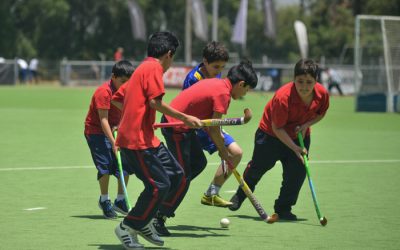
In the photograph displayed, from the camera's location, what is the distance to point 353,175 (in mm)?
13555

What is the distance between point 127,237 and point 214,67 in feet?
8.72

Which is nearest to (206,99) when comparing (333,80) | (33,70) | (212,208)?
(212,208)

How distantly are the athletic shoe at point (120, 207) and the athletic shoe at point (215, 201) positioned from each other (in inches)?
35.0

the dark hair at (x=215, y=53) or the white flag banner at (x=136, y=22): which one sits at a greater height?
the dark hair at (x=215, y=53)

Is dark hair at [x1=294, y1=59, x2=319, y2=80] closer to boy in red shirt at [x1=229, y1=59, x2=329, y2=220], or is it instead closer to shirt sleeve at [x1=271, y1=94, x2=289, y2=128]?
boy in red shirt at [x1=229, y1=59, x2=329, y2=220]

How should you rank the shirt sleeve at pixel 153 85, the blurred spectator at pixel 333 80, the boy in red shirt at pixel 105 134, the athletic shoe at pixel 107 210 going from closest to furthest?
the shirt sleeve at pixel 153 85 < the boy in red shirt at pixel 105 134 < the athletic shoe at pixel 107 210 < the blurred spectator at pixel 333 80

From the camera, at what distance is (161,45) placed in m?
7.77

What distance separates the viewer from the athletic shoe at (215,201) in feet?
32.5

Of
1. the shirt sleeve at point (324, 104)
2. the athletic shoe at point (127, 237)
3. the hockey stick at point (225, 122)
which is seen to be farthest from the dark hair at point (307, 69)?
the athletic shoe at point (127, 237)

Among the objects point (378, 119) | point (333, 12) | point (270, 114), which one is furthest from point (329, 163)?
point (333, 12)

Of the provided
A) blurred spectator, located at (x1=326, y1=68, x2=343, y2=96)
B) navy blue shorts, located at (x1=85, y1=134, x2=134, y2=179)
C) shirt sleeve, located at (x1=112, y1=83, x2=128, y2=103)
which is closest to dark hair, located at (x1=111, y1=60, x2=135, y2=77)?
shirt sleeve, located at (x1=112, y1=83, x2=128, y2=103)

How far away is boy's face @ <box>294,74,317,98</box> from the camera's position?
9172 millimetres

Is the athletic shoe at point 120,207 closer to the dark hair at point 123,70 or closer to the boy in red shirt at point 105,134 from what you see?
the boy in red shirt at point 105,134

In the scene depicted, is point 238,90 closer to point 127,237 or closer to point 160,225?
point 160,225
